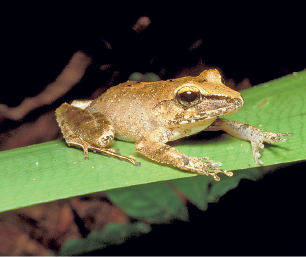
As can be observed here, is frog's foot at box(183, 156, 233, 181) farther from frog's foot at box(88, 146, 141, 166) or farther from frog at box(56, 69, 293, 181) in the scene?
frog's foot at box(88, 146, 141, 166)

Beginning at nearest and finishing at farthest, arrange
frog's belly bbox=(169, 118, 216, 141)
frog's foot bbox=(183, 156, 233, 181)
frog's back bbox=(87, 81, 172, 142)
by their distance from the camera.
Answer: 1. frog's foot bbox=(183, 156, 233, 181)
2. frog's belly bbox=(169, 118, 216, 141)
3. frog's back bbox=(87, 81, 172, 142)

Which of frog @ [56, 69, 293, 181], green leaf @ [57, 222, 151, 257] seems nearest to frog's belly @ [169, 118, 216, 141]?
frog @ [56, 69, 293, 181]

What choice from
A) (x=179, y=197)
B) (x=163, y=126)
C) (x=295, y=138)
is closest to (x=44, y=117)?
(x=163, y=126)

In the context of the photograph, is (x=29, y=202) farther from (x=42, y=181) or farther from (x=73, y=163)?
(x=73, y=163)

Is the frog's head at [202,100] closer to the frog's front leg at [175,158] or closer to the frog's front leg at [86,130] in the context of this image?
the frog's front leg at [175,158]

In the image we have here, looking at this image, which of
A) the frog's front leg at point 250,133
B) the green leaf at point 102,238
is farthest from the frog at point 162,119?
the green leaf at point 102,238

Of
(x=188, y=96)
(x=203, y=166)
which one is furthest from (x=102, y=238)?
(x=188, y=96)
